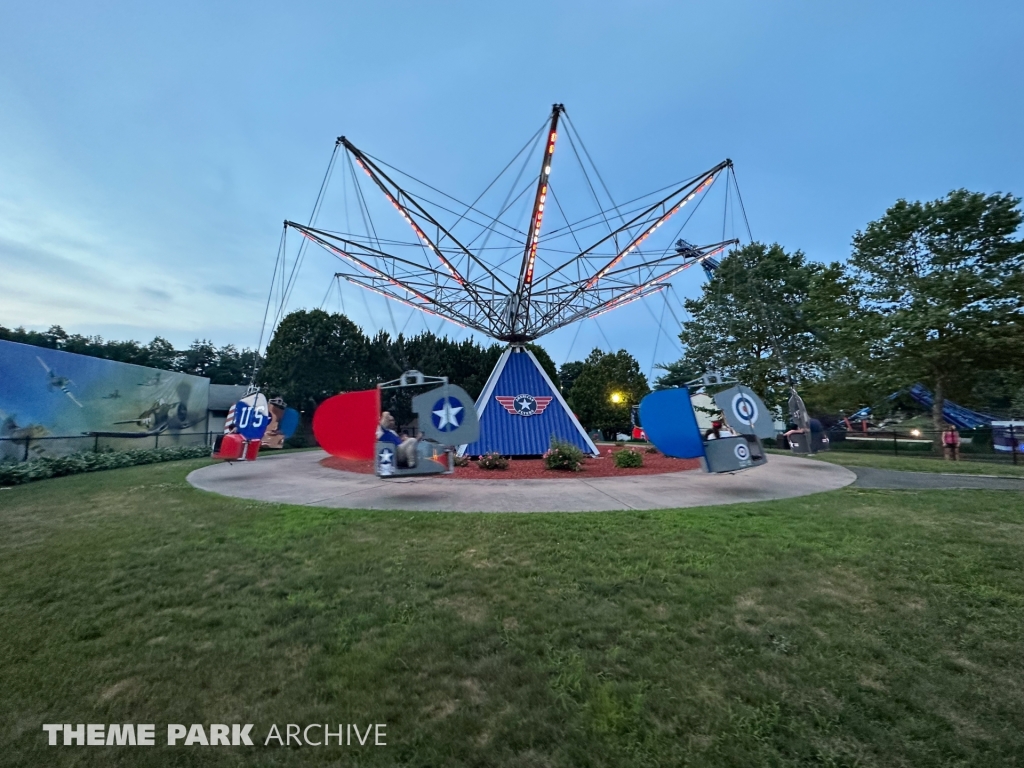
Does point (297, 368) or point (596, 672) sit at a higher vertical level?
point (297, 368)

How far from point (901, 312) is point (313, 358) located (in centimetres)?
3678

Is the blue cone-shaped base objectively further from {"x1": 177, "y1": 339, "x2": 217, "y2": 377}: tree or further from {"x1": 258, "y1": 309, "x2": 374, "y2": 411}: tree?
{"x1": 177, "y1": 339, "x2": 217, "y2": 377}: tree

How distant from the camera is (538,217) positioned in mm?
15781

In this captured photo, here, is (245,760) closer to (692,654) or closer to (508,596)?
(508,596)

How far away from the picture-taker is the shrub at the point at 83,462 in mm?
13555

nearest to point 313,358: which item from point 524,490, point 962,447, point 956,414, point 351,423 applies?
point 351,423

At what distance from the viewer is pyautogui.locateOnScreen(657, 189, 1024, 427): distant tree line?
60.5 ft

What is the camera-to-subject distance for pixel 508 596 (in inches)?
194

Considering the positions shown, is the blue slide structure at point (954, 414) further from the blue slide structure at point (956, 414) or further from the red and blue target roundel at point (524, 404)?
the red and blue target roundel at point (524, 404)

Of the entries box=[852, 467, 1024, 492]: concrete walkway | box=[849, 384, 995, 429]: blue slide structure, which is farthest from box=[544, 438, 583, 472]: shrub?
box=[849, 384, 995, 429]: blue slide structure

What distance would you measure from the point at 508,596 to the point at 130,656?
11.6ft

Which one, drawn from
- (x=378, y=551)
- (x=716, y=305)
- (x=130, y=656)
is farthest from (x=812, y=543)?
(x=716, y=305)

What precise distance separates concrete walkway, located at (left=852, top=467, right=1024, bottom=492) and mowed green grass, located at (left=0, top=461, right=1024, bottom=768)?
433 cm

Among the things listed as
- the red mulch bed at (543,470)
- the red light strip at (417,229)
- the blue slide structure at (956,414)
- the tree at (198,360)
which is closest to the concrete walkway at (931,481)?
the red mulch bed at (543,470)
